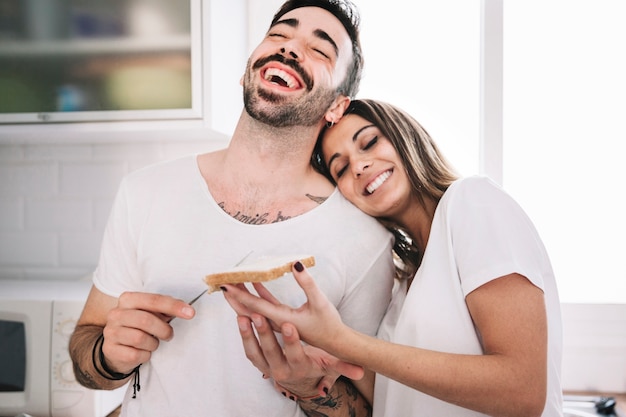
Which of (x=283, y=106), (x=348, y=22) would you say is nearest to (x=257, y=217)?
(x=283, y=106)

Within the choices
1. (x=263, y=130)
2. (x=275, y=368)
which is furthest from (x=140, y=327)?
(x=263, y=130)

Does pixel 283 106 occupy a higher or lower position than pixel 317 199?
higher

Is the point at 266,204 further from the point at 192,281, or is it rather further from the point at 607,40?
the point at 607,40

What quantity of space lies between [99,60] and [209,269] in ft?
2.89

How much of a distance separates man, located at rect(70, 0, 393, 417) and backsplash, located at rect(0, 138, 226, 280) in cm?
81

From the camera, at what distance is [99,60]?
1.52 meters

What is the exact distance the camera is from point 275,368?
2.84 ft

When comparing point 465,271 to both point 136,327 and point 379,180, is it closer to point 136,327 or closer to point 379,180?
point 379,180

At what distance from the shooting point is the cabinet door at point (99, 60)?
145 cm

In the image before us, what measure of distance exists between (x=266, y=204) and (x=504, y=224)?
49cm

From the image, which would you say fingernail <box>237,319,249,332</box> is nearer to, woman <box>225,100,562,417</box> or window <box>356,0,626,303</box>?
woman <box>225,100,562,417</box>

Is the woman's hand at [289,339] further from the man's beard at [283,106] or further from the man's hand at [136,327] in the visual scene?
the man's beard at [283,106]

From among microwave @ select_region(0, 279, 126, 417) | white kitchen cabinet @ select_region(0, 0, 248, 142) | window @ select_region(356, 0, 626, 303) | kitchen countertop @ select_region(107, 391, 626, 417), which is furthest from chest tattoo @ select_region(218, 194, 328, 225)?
window @ select_region(356, 0, 626, 303)

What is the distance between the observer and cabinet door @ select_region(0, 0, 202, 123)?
1449 millimetres
